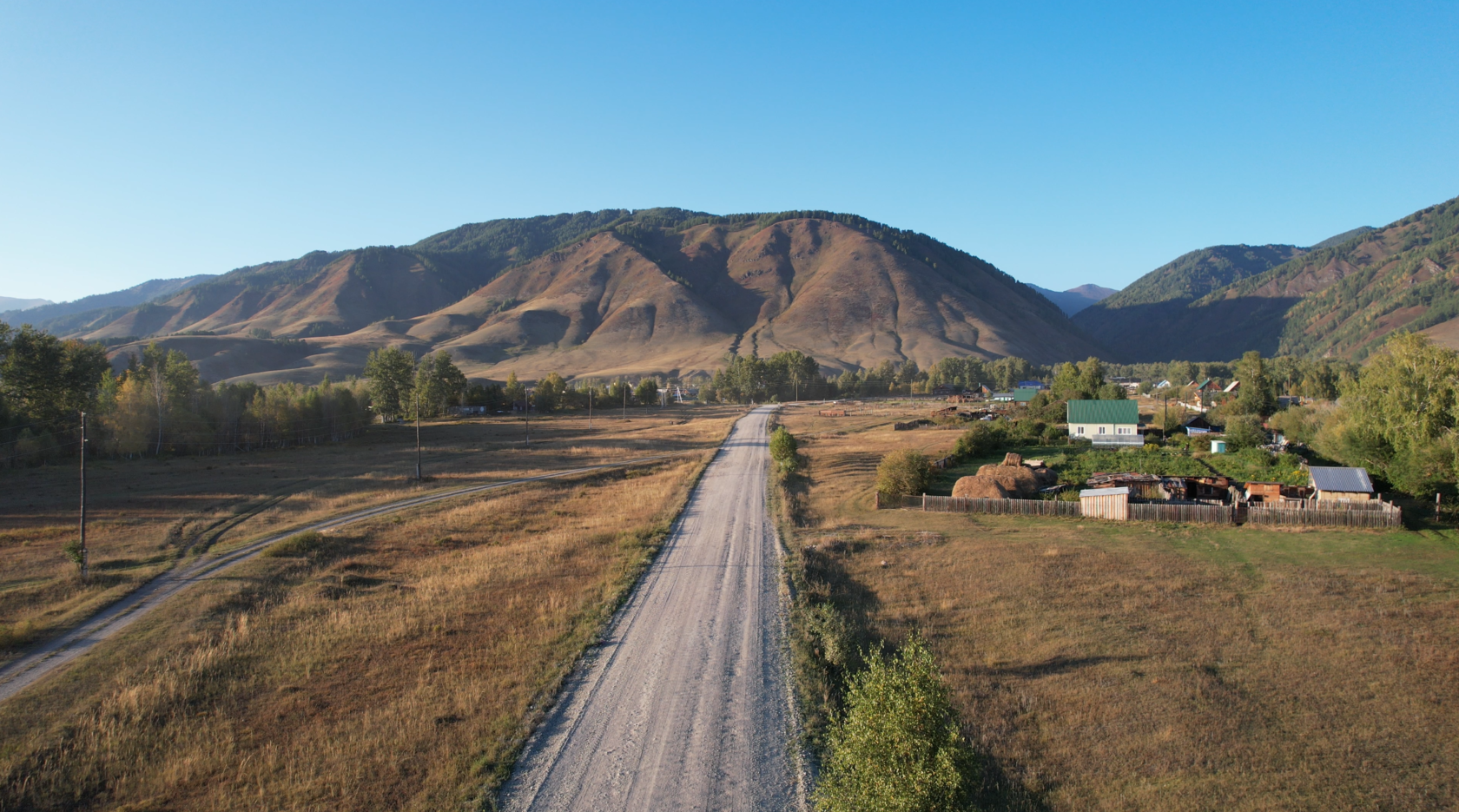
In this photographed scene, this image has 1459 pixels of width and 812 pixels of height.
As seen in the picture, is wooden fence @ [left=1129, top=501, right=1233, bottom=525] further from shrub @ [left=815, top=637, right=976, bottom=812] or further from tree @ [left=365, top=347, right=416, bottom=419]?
tree @ [left=365, top=347, right=416, bottom=419]

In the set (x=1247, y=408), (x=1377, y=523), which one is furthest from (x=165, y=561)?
(x=1247, y=408)

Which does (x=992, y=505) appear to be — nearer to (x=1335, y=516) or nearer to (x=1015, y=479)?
(x=1015, y=479)

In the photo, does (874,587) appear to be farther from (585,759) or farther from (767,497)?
(767,497)

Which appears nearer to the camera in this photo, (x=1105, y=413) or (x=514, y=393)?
(x=1105, y=413)

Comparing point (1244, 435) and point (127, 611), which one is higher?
point (1244, 435)

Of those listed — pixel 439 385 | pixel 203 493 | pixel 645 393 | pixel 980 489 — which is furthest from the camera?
pixel 645 393

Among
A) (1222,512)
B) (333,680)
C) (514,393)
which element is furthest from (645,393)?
(333,680)

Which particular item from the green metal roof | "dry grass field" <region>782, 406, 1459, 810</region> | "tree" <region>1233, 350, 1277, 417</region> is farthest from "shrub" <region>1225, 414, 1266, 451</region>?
"dry grass field" <region>782, 406, 1459, 810</region>
